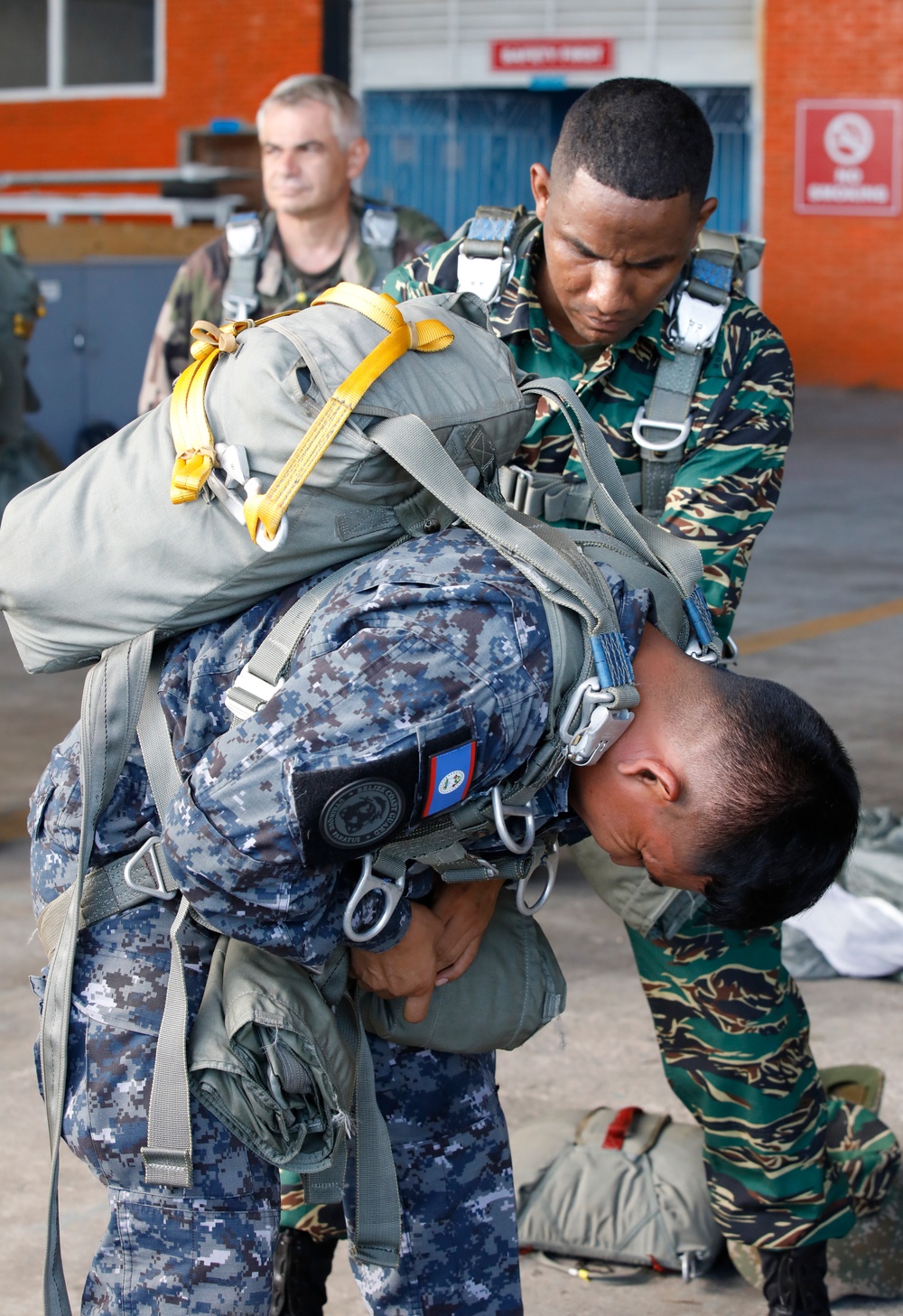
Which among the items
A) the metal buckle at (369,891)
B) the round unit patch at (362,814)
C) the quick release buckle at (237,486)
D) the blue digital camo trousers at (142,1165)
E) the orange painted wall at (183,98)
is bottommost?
the blue digital camo trousers at (142,1165)

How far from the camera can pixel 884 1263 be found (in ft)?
8.23

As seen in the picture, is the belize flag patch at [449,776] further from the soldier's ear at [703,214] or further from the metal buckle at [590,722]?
the soldier's ear at [703,214]

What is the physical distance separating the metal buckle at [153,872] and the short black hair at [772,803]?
559 millimetres

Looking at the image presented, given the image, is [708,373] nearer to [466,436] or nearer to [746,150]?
[466,436]

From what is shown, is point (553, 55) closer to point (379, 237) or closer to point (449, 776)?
point (379, 237)

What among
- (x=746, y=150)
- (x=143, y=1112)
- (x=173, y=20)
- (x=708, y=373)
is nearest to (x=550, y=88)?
(x=746, y=150)

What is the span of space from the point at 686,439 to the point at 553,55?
1403cm

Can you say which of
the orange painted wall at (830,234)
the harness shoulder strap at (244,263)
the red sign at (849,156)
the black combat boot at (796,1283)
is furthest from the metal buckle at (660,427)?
the red sign at (849,156)

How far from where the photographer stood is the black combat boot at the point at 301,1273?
2.32 meters

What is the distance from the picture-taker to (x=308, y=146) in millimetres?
4418

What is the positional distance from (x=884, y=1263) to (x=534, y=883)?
1.63 meters

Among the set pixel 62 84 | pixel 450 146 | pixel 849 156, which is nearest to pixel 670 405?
pixel 849 156

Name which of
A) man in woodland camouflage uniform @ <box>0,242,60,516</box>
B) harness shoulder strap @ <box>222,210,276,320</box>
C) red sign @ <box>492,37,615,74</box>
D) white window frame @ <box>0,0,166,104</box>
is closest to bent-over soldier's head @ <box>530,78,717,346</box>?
harness shoulder strap @ <box>222,210,276,320</box>

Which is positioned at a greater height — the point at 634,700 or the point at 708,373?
the point at 708,373
